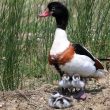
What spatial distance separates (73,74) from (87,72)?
5.6 inches

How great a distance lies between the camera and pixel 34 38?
6.70 m

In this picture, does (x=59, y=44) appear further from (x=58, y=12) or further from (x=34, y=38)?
(x=34, y=38)

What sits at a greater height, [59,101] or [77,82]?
[77,82]

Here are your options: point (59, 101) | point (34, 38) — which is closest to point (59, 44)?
point (59, 101)

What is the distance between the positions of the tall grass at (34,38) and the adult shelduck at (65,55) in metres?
0.80

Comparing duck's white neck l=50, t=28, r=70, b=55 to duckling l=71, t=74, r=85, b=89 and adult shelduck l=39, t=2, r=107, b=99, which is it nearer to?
adult shelduck l=39, t=2, r=107, b=99

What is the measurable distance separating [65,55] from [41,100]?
1.84 feet

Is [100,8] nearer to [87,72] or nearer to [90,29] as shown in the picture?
[90,29]

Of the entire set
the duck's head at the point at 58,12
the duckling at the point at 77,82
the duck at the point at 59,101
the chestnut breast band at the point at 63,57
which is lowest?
the duck at the point at 59,101

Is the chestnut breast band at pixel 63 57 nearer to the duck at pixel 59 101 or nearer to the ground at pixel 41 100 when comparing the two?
the duck at pixel 59 101

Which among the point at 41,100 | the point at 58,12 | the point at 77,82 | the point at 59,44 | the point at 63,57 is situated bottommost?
the point at 41,100

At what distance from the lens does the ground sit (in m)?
5.16

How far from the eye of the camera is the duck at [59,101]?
5074 mm

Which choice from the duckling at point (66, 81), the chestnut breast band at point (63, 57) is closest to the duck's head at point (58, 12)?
the chestnut breast band at point (63, 57)
